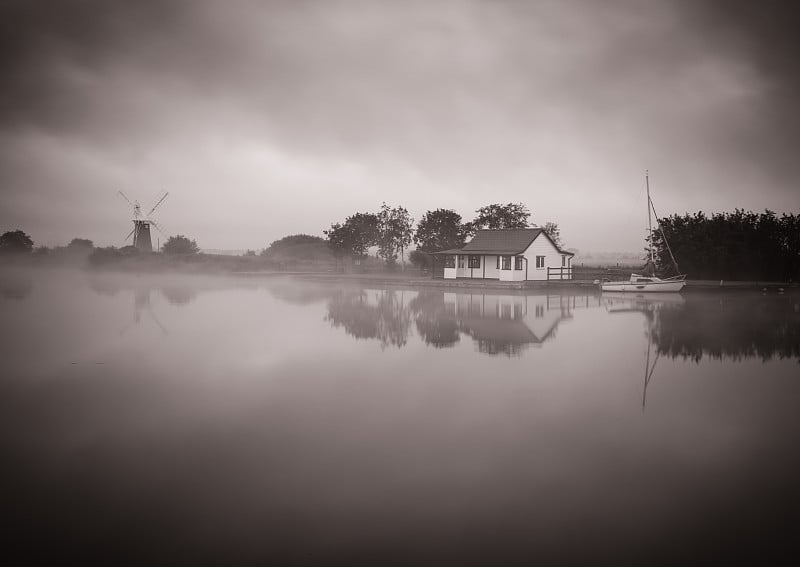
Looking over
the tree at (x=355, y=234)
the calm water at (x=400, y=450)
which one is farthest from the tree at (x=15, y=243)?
the calm water at (x=400, y=450)

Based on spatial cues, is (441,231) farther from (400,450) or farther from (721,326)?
(400,450)

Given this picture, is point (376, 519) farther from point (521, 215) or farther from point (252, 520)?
point (521, 215)

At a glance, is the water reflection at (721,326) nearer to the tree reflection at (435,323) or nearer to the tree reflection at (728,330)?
the tree reflection at (728,330)

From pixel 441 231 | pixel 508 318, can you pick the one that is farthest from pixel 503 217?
pixel 508 318

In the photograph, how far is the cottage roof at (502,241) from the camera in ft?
123

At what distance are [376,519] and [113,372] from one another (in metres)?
7.40

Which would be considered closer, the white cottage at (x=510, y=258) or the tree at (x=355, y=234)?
the white cottage at (x=510, y=258)

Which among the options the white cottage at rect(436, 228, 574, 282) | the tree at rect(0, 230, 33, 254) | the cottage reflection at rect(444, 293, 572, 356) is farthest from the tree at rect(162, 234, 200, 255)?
the cottage reflection at rect(444, 293, 572, 356)

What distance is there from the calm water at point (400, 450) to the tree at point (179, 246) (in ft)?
163

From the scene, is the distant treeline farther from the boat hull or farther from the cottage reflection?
the cottage reflection

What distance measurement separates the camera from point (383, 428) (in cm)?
682

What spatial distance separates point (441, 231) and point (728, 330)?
3779 cm

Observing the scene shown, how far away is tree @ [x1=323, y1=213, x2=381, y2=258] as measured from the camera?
179ft

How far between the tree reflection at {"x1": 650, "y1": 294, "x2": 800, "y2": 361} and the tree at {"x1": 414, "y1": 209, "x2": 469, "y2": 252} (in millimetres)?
29642
